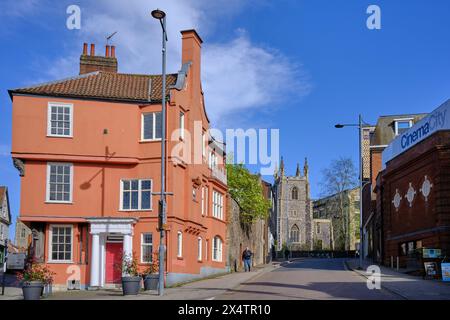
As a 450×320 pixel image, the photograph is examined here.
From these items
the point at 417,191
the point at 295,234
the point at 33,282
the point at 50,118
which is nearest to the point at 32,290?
the point at 33,282

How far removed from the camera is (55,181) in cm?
3138

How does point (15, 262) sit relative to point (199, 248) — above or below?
below

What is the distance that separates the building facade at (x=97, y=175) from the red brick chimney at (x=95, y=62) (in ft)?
12.0

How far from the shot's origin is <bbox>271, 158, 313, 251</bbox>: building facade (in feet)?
413

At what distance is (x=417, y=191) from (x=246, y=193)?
17.5 m

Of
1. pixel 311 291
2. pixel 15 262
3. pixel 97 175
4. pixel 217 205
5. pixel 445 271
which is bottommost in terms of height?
pixel 311 291

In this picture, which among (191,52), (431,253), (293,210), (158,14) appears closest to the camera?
(158,14)

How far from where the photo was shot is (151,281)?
26.5m

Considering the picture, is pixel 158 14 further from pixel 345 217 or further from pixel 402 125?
pixel 345 217

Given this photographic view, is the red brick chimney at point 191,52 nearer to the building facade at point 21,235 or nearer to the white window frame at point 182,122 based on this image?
the white window frame at point 182,122

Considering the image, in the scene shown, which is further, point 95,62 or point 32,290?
point 95,62

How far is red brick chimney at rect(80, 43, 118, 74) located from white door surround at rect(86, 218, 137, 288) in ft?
33.5

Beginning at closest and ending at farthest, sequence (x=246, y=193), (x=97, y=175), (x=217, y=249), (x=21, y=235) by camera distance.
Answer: (x=97, y=175) < (x=217, y=249) < (x=246, y=193) < (x=21, y=235)

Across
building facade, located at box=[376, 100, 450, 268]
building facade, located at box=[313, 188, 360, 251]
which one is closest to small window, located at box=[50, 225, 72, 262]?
building facade, located at box=[376, 100, 450, 268]
